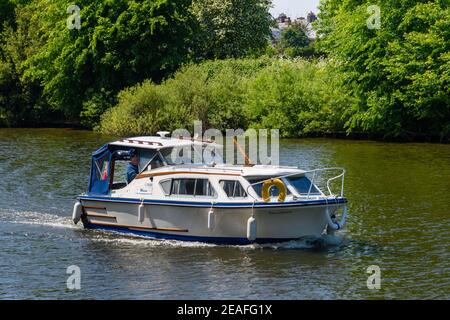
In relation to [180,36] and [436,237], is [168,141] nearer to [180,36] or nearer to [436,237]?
[436,237]

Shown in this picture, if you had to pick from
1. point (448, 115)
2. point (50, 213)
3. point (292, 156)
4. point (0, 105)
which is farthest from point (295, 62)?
point (50, 213)

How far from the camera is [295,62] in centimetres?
6925

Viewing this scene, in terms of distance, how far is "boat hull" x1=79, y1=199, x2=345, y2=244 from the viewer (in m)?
28.8

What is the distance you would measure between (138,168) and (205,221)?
4.08m

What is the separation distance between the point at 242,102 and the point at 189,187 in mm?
36525

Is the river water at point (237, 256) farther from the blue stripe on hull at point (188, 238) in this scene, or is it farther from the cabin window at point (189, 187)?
the cabin window at point (189, 187)

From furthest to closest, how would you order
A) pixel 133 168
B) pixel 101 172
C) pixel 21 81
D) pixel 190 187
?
pixel 21 81, pixel 101 172, pixel 133 168, pixel 190 187

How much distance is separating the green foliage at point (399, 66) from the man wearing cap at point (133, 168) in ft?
94.4

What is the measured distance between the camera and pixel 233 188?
97.0 feet

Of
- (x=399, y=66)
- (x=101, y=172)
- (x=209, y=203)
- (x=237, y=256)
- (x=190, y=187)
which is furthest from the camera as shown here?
(x=399, y=66)

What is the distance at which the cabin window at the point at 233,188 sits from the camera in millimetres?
29409

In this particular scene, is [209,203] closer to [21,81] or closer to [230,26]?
[21,81]

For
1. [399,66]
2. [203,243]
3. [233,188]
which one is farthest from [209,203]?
[399,66]

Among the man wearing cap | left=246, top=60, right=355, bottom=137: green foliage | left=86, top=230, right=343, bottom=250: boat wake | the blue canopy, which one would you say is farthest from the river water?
left=246, top=60, right=355, bottom=137: green foliage
